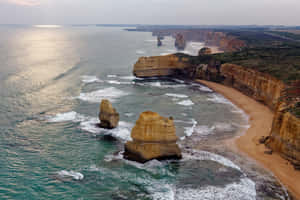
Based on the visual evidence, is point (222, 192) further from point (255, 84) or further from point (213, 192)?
point (255, 84)

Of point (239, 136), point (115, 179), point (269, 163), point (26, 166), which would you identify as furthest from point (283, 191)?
point (26, 166)

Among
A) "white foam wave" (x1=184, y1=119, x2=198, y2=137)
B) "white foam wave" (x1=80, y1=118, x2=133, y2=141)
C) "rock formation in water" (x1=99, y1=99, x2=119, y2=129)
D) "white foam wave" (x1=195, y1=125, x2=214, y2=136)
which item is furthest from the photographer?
"white foam wave" (x1=195, y1=125, x2=214, y2=136)

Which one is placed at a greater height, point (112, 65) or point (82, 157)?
point (112, 65)

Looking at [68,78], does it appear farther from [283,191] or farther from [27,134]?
[283,191]

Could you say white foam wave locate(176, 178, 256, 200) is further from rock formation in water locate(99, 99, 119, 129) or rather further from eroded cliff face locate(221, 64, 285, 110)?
eroded cliff face locate(221, 64, 285, 110)

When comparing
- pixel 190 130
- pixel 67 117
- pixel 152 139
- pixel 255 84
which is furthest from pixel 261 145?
pixel 67 117

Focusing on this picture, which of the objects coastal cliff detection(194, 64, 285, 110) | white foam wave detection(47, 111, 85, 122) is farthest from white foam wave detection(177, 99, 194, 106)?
white foam wave detection(47, 111, 85, 122)
